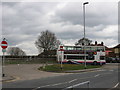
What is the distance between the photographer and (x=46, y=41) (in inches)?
2427

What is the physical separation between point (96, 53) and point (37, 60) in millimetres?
23250

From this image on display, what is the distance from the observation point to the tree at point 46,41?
61.7 meters

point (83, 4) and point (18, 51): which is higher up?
point (83, 4)

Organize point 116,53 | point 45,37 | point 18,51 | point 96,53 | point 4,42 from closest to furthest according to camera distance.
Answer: point 4,42
point 96,53
point 45,37
point 116,53
point 18,51

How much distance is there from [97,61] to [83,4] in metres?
15.0

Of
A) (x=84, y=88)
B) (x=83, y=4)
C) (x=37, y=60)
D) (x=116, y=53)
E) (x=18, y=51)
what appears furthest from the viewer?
(x=18, y=51)

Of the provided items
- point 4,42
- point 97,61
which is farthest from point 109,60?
point 4,42

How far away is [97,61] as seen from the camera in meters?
38.2

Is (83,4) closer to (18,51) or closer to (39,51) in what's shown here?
(39,51)

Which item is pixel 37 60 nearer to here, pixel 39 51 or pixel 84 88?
pixel 39 51

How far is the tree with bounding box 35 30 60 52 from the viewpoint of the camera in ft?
202

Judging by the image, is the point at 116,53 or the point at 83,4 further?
the point at 116,53

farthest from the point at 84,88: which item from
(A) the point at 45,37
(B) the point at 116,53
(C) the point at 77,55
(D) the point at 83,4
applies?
(B) the point at 116,53

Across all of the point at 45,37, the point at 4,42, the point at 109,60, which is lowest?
the point at 109,60
